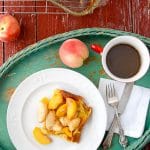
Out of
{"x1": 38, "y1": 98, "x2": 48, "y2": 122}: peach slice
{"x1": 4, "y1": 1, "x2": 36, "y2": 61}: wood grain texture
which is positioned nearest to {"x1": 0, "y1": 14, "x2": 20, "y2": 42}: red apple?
{"x1": 4, "y1": 1, "x2": 36, "y2": 61}: wood grain texture

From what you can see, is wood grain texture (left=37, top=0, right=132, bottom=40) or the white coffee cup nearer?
the white coffee cup

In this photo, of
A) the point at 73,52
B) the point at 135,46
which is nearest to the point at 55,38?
the point at 73,52

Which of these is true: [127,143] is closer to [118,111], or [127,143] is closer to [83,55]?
[118,111]

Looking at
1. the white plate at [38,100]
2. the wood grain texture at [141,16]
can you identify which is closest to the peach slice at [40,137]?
the white plate at [38,100]

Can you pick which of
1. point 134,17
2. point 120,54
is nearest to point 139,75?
point 120,54

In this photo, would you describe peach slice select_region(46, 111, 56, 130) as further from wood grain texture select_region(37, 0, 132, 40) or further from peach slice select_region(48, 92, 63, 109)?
wood grain texture select_region(37, 0, 132, 40)

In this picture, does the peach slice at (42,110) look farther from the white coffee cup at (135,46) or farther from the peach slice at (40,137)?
the white coffee cup at (135,46)

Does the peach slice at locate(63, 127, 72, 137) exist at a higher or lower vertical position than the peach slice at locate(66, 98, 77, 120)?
lower

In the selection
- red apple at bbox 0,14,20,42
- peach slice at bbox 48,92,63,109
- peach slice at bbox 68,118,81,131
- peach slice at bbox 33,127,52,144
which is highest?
red apple at bbox 0,14,20,42
